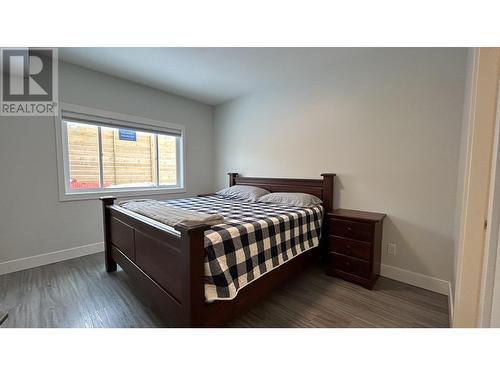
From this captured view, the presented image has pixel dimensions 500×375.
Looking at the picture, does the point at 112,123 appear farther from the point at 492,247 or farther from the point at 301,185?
the point at 492,247

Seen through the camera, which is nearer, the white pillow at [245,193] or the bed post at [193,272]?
the bed post at [193,272]

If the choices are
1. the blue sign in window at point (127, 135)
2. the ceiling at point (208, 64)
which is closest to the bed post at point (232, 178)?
the ceiling at point (208, 64)

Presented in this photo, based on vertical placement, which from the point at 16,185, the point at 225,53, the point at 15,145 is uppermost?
the point at 225,53

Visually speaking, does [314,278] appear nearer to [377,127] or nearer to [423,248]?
[423,248]

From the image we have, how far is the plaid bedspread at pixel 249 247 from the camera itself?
1271 mm

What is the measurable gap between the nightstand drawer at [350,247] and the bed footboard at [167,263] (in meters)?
1.55

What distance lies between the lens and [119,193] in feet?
10.2

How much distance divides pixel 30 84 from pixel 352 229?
3.99m

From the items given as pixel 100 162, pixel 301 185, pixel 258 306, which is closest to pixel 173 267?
pixel 258 306

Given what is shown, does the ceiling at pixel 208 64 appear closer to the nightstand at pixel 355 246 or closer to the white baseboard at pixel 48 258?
the nightstand at pixel 355 246

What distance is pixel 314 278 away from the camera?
2246 millimetres

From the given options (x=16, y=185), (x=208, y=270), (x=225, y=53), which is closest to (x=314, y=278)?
(x=208, y=270)

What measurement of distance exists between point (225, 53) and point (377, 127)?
1855mm
